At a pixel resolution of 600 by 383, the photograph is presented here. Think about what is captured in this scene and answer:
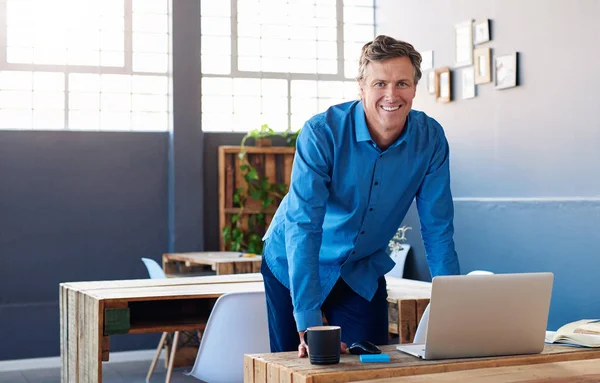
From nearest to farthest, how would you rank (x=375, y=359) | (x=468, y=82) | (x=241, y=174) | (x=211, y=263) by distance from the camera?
1. (x=375, y=359)
2. (x=211, y=263)
3. (x=468, y=82)
4. (x=241, y=174)

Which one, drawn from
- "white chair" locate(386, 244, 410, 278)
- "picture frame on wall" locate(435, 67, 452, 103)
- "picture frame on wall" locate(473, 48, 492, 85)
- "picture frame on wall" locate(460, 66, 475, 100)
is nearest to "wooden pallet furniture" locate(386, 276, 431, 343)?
"picture frame on wall" locate(473, 48, 492, 85)

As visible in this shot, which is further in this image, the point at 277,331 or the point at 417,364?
the point at 277,331

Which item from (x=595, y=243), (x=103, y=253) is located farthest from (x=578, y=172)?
(x=103, y=253)

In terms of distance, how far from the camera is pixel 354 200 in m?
2.52

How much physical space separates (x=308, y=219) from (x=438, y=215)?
1.44 ft

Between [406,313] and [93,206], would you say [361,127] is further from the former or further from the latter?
[93,206]

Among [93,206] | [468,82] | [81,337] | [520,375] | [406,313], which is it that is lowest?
[81,337]

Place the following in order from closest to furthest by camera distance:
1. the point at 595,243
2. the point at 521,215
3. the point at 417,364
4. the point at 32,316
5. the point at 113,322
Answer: the point at 417,364
the point at 113,322
the point at 595,243
the point at 521,215
the point at 32,316

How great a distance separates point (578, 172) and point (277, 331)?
9.31 ft

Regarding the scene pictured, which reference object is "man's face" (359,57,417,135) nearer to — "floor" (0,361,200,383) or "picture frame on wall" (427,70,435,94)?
"floor" (0,361,200,383)

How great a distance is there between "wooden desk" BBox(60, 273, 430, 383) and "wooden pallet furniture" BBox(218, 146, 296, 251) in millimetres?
2879

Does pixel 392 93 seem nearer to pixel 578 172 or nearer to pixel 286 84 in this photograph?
pixel 578 172

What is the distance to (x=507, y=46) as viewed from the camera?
5617mm

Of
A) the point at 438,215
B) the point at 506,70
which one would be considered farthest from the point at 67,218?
the point at 438,215
